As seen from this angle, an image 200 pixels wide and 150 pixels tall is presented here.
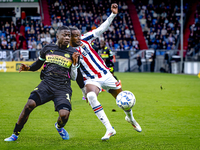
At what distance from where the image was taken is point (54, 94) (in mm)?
4879

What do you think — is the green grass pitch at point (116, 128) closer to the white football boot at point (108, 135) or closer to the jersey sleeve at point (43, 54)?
the white football boot at point (108, 135)

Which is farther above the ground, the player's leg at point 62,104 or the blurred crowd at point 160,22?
the blurred crowd at point 160,22

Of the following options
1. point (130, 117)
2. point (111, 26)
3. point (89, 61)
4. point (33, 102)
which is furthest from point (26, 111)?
point (111, 26)

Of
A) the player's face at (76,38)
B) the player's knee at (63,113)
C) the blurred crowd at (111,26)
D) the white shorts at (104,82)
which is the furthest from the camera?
the blurred crowd at (111,26)

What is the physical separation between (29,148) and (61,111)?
72 centimetres

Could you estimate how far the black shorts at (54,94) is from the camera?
477 cm

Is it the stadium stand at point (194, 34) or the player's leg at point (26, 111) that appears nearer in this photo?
the player's leg at point (26, 111)

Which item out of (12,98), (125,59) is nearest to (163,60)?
(125,59)

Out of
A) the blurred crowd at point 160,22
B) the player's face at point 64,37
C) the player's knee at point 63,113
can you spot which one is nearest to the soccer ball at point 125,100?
the player's knee at point 63,113

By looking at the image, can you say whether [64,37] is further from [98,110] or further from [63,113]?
[98,110]

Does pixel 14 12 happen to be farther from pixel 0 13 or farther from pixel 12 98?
pixel 12 98

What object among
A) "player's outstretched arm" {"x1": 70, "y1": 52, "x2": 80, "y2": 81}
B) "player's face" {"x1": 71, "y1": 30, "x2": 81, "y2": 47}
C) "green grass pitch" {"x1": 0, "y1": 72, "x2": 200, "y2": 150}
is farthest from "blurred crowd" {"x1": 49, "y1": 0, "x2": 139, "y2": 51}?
"player's outstretched arm" {"x1": 70, "y1": 52, "x2": 80, "y2": 81}

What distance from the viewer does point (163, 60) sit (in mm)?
27797

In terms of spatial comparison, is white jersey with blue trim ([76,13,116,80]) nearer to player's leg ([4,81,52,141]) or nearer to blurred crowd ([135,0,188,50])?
player's leg ([4,81,52,141])
